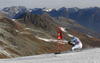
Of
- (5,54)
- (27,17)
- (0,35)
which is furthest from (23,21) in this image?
(5,54)

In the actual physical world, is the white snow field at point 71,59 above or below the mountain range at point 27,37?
above

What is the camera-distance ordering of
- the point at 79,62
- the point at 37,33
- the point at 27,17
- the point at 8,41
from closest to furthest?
the point at 79,62 < the point at 8,41 < the point at 37,33 < the point at 27,17

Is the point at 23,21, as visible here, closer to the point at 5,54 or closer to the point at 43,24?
the point at 43,24

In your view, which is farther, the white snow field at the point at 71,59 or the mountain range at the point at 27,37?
the mountain range at the point at 27,37

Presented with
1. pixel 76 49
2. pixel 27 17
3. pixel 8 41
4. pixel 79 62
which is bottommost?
pixel 27 17

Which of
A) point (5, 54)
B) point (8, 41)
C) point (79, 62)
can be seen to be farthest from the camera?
point (8, 41)

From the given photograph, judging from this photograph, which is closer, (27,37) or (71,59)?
(71,59)

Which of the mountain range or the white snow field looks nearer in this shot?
the white snow field

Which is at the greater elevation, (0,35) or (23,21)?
(0,35)

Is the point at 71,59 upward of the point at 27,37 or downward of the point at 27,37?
upward

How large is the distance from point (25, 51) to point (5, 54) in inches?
589

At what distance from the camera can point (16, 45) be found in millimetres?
75938

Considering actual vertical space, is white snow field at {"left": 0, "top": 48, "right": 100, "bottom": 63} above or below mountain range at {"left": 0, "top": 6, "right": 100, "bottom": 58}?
above

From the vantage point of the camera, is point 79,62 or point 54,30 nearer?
point 79,62
